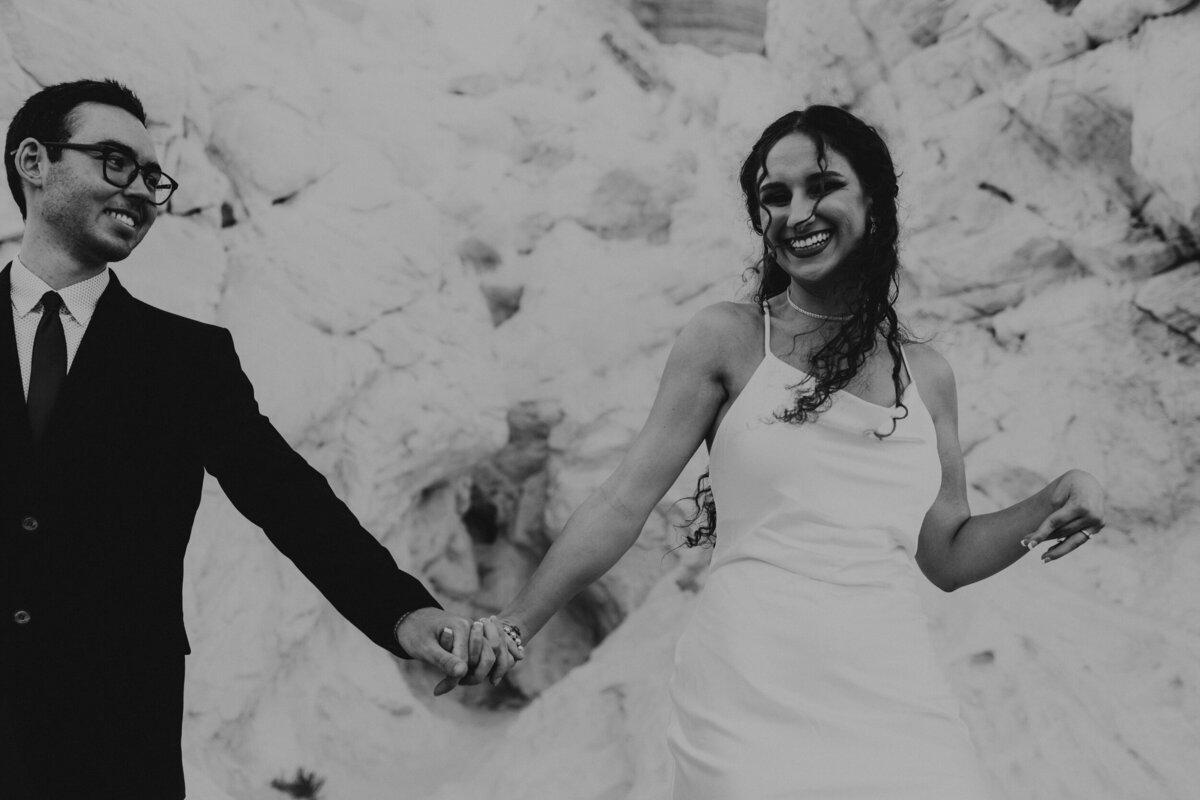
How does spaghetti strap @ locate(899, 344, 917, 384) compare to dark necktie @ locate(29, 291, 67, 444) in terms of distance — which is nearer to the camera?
dark necktie @ locate(29, 291, 67, 444)

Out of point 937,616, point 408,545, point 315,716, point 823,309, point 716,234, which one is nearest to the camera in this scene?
point 823,309

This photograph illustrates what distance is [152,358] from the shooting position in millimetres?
1845

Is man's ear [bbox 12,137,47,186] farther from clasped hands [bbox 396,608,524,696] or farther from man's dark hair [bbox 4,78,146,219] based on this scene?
clasped hands [bbox 396,608,524,696]

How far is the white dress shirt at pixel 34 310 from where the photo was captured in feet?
5.71

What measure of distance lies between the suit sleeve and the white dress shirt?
0.25 metres

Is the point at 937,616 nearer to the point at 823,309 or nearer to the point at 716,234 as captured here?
the point at 823,309

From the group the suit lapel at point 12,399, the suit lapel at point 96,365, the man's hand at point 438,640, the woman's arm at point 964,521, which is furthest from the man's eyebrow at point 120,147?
the woman's arm at point 964,521

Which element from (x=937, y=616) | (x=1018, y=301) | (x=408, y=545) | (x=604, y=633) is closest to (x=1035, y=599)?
(x=937, y=616)

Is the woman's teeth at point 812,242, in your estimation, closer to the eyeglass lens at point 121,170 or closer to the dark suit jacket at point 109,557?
the dark suit jacket at point 109,557

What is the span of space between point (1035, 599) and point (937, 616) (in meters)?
0.44

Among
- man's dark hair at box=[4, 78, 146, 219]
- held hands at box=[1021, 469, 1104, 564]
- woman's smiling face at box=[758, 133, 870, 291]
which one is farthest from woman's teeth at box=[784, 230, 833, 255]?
man's dark hair at box=[4, 78, 146, 219]

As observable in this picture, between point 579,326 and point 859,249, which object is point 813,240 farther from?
point 579,326

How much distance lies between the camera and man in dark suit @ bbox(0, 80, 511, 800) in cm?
161

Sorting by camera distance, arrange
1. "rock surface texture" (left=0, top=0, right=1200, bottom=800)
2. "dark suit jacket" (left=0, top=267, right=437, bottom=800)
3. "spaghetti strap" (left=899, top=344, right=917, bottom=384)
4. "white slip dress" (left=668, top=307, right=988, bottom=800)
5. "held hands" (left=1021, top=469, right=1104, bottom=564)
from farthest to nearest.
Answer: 1. "rock surface texture" (left=0, top=0, right=1200, bottom=800)
2. "spaghetti strap" (left=899, top=344, right=917, bottom=384)
3. "held hands" (left=1021, top=469, right=1104, bottom=564)
4. "white slip dress" (left=668, top=307, right=988, bottom=800)
5. "dark suit jacket" (left=0, top=267, right=437, bottom=800)
